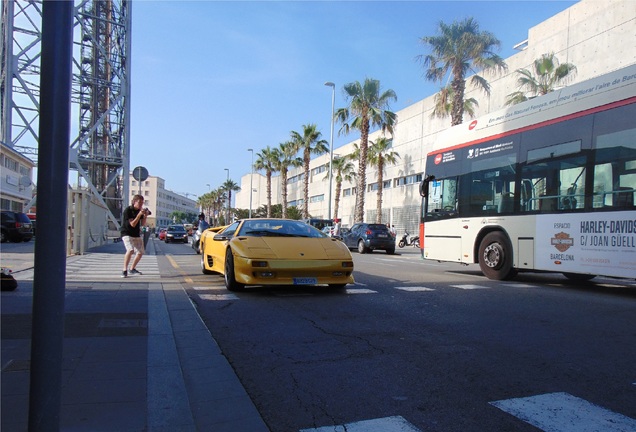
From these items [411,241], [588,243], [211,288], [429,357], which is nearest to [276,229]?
[211,288]

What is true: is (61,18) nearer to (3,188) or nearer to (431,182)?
(431,182)

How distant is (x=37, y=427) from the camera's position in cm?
203

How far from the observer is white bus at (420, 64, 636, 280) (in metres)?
8.07

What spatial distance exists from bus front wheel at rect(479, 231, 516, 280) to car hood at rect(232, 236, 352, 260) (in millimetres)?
4023

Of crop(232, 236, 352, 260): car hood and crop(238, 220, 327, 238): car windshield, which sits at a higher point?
crop(238, 220, 327, 238): car windshield

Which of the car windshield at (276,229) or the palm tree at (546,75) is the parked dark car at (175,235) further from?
the car windshield at (276,229)

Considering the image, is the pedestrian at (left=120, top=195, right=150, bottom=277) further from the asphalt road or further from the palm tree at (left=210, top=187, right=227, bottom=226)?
the palm tree at (left=210, top=187, right=227, bottom=226)

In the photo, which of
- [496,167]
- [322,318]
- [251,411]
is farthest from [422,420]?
[496,167]

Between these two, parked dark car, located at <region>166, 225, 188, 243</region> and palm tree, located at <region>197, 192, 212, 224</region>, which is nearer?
parked dark car, located at <region>166, 225, 188, 243</region>

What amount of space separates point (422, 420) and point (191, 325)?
134 inches

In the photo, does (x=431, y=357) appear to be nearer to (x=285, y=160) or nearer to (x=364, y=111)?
(x=364, y=111)

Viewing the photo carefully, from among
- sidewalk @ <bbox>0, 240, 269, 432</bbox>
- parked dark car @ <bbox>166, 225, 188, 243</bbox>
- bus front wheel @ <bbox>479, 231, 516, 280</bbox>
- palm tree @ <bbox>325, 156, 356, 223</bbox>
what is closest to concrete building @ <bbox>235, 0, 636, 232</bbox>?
palm tree @ <bbox>325, 156, 356, 223</bbox>

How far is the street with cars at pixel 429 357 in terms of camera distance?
322 centimetres

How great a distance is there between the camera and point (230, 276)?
8.34m
